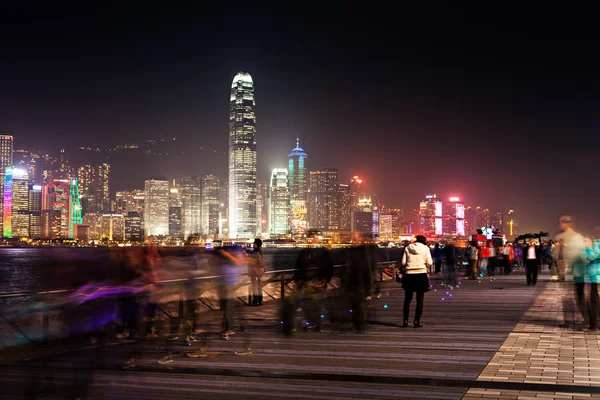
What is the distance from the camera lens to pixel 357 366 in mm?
9367

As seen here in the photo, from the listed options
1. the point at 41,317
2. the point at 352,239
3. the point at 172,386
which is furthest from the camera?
the point at 352,239

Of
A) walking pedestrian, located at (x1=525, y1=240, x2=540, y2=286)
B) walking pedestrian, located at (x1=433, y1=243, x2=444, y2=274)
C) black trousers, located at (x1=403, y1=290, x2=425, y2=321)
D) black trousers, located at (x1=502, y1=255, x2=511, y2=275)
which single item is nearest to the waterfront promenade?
black trousers, located at (x1=403, y1=290, x2=425, y2=321)

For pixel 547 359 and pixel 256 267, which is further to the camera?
pixel 256 267

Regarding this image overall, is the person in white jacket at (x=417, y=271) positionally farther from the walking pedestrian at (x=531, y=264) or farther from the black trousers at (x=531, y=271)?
the black trousers at (x=531, y=271)

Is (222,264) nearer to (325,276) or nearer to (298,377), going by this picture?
(325,276)

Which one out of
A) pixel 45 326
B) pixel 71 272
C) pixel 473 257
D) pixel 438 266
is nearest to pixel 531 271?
pixel 473 257

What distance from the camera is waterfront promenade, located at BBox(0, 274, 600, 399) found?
7809 mm

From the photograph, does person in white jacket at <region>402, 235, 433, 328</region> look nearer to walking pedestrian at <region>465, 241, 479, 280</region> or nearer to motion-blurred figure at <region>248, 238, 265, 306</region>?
motion-blurred figure at <region>248, 238, 265, 306</region>

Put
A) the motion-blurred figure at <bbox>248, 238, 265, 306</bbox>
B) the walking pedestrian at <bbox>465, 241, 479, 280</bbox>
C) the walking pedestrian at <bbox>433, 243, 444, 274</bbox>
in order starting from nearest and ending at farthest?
the motion-blurred figure at <bbox>248, 238, 265, 306</bbox>
the walking pedestrian at <bbox>465, 241, 479, 280</bbox>
the walking pedestrian at <bbox>433, 243, 444, 274</bbox>

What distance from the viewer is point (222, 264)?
12.3m

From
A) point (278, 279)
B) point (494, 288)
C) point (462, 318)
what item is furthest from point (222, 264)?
point (494, 288)

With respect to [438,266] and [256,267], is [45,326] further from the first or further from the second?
[438,266]

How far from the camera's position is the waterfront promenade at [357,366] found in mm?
7809

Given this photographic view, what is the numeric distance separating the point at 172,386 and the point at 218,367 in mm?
1289
